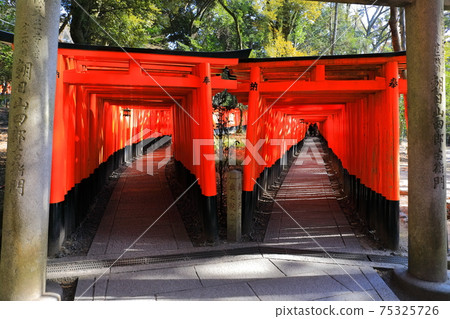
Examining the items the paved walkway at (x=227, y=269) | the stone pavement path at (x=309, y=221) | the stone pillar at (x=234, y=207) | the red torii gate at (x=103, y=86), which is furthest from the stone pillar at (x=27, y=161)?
the stone pavement path at (x=309, y=221)

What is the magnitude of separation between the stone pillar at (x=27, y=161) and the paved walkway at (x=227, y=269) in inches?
34.4

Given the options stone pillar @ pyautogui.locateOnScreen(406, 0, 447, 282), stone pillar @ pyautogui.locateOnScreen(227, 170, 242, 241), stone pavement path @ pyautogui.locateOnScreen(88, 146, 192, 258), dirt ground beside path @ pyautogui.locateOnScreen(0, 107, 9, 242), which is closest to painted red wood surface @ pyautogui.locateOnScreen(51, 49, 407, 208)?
stone pillar @ pyautogui.locateOnScreen(227, 170, 242, 241)

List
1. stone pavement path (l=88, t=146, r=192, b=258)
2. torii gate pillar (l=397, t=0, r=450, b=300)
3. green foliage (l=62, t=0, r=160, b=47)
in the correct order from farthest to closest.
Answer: green foliage (l=62, t=0, r=160, b=47), stone pavement path (l=88, t=146, r=192, b=258), torii gate pillar (l=397, t=0, r=450, b=300)

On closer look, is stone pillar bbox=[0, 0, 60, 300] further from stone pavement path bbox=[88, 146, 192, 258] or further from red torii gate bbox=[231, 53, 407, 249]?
red torii gate bbox=[231, 53, 407, 249]

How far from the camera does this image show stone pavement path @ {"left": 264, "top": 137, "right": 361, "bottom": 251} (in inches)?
245

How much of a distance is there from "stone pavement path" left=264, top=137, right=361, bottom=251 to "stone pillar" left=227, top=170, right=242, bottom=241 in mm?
696

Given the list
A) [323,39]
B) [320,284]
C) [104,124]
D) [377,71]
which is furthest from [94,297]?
[323,39]

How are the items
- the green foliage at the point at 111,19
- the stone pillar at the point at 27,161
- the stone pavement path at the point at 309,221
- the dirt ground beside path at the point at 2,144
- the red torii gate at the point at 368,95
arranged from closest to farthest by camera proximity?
the stone pillar at the point at 27,161 → the red torii gate at the point at 368,95 → the stone pavement path at the point at 309,221 → the dirt ground beside path at the point at 2,144 → the green foliage at the point at 111,19

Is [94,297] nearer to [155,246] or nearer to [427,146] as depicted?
[155,246]

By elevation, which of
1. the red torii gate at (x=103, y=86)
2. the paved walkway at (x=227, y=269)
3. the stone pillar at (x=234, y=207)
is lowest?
the paved walkway at (x=227, y=269)

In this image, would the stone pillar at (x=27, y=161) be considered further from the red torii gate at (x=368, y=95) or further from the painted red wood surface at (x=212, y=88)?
the red torii gate at (x=368, y=95)

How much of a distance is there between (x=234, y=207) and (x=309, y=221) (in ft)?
7.40

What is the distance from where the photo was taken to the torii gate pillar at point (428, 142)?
11.9 ft

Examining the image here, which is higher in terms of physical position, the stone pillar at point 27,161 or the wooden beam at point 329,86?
the wooden beam at point 329,86
